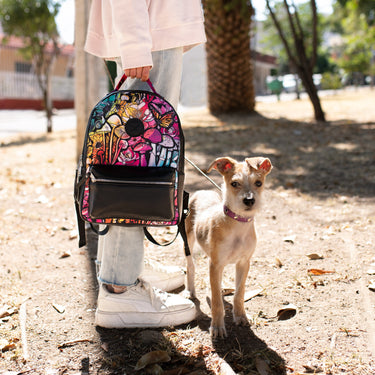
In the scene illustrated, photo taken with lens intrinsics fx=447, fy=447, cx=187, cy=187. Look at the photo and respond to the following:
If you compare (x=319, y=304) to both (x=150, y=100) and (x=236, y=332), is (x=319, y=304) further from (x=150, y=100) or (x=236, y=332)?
(x=150, y=100)

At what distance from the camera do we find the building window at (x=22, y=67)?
1118 inches

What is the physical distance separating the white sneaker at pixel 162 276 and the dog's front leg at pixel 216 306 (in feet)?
1.78

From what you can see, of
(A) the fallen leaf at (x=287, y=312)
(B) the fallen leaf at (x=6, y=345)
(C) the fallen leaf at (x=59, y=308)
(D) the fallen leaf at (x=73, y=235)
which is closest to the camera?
(B) the fallen leaf at (x=6, y=345)

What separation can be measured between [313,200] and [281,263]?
1656mm

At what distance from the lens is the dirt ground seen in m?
2.20

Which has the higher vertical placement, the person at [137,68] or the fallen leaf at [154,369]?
the person at [137,68]

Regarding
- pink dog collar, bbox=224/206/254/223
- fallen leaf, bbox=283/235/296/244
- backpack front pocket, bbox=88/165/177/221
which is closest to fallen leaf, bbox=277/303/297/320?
pink dog collar, bbox=224/206/254/223

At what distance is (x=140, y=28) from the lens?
211 cm

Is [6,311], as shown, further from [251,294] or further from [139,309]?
[251,294]

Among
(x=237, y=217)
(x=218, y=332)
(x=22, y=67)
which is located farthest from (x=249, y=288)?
(x=22, y=67)

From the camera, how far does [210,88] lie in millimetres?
11234

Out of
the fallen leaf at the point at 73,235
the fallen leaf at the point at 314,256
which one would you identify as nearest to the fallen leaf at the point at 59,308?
the fallen leaf at the point at 73,235

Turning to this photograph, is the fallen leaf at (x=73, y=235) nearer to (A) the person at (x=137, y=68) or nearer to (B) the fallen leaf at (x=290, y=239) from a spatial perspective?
(A) the person at (x=137, y=68)

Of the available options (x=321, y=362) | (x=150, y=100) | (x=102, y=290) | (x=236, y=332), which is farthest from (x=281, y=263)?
(x=150, y=100)
